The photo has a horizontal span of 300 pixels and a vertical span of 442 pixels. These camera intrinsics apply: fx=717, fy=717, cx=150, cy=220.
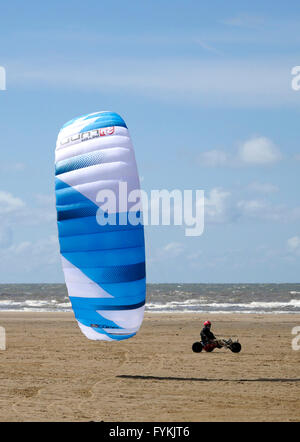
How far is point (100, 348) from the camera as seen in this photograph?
72.9 feet

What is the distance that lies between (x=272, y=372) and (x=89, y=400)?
18.8ft

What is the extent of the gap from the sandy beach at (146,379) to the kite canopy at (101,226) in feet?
5.13

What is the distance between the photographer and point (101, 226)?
15.1 metres

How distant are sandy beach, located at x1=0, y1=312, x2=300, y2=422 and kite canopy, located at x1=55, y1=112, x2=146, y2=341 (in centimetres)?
156

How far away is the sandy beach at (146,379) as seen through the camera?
502 inches

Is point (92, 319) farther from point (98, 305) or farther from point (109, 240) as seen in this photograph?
point (109, 240)

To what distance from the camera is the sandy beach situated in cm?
1275

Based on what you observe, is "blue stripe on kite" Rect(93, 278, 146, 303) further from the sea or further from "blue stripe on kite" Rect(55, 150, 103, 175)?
the sea

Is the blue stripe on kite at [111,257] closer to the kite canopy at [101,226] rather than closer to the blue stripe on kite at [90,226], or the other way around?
the kite canopy at [101,226]

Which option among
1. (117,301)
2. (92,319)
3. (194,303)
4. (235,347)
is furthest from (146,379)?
(194,303)

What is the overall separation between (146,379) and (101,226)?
382 centimetres

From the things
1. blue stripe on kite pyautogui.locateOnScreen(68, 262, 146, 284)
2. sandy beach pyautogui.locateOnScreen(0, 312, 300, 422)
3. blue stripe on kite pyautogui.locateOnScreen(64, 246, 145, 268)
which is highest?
blue stripe on kite pyautogui.locateOnScreen(64, 246, 145, 268)

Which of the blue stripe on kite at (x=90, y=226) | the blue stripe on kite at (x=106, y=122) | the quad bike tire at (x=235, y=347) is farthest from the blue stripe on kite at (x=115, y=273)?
the quad bike tire at (x=235, y=347)

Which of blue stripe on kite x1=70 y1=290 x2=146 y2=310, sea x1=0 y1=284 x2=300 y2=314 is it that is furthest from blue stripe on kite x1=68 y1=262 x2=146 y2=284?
sea x1=0 y1=284 x2=300 y2=314
